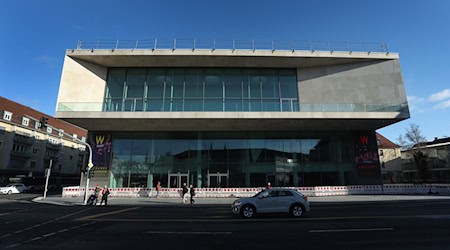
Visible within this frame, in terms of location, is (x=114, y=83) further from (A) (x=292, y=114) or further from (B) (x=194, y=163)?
(A) (x=292, y=114)

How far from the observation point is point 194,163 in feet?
91.6

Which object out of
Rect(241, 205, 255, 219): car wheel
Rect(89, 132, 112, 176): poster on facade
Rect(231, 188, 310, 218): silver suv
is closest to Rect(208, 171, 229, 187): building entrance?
Rect(89, 132, 112, 176): poster on facade

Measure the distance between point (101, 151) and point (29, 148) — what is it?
125 ft

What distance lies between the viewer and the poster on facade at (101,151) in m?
27.5

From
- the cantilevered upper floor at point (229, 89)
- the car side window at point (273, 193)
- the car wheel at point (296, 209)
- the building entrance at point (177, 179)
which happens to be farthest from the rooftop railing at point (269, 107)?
the car wheel at point (296, 209)

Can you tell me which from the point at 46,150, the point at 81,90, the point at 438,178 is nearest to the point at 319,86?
the point at 81,90

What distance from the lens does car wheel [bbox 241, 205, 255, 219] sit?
38.9ft

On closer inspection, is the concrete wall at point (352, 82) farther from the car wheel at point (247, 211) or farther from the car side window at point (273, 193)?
the car wheel at point (247, 211)

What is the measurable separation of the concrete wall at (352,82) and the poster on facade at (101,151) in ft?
73.4

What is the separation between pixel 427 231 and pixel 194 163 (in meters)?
22.1

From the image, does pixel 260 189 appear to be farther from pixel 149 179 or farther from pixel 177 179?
pixel 149 179

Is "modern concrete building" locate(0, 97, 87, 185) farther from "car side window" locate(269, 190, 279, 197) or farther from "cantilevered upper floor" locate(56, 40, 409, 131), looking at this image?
"car side window" locate(269, 190, 279, 197)

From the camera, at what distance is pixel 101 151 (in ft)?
91.7

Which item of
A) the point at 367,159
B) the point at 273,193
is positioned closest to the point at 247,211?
the point at 273,193
